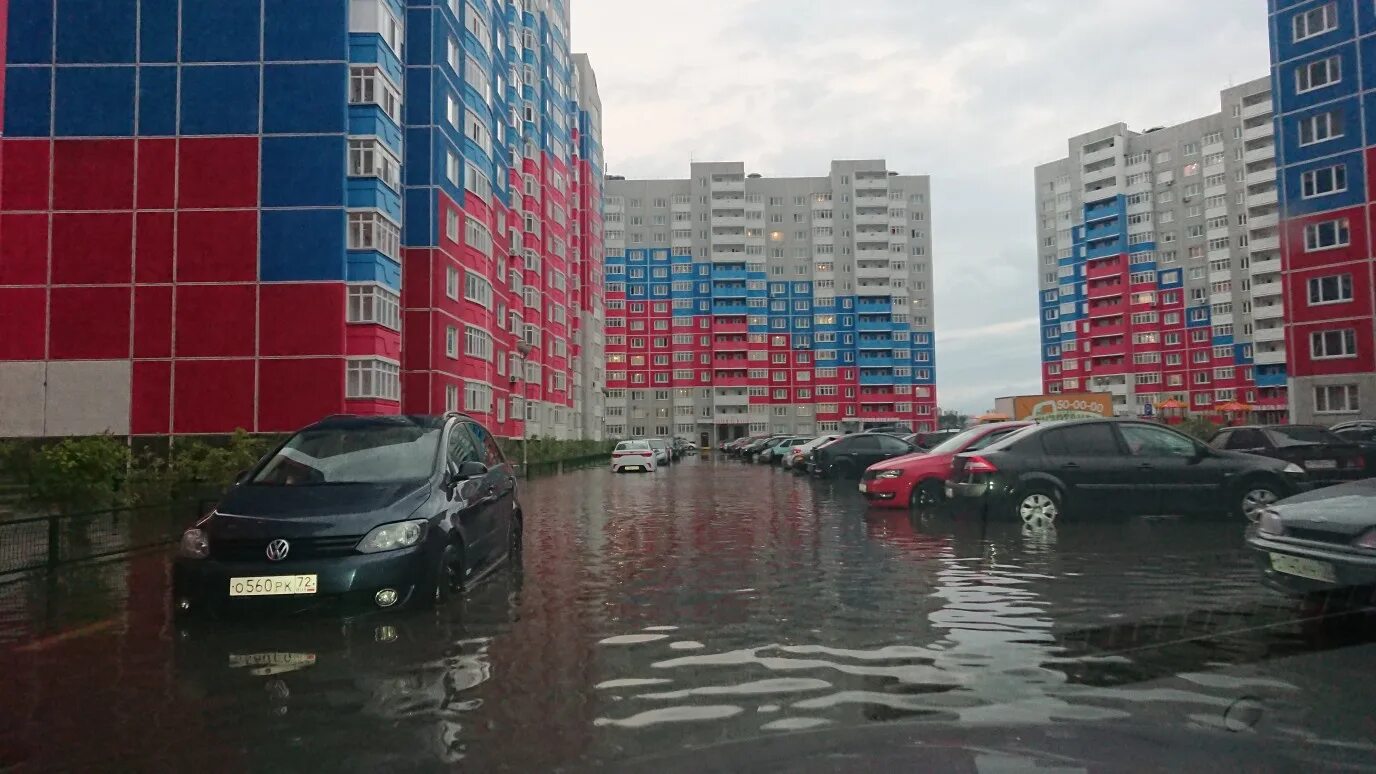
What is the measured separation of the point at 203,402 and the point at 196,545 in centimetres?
2904

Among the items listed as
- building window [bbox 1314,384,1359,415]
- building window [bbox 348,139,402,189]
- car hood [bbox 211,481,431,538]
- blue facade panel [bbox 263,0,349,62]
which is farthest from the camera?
building window [bbox 1314,384,1359,415]

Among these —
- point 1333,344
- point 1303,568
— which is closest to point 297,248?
point 1303,568

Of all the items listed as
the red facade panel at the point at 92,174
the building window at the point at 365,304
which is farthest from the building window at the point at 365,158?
the red facade panel at the point at 92,174

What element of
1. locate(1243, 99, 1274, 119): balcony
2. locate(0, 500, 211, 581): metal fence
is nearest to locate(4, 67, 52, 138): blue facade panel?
locate(0, 500, 211, 581): metal fence

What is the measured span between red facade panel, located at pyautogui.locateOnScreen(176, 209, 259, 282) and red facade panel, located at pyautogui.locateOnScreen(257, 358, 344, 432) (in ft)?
11.2

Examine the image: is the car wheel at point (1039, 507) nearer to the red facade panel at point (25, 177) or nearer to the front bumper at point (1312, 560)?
the front bumper at point (1312, 560)

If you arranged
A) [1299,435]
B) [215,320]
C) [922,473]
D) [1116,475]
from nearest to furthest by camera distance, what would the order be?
[1116,475]
[922,473]
[1299,435]
[215,320]

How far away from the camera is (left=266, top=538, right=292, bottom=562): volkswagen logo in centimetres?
663

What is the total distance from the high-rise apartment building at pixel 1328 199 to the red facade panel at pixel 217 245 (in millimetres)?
45974

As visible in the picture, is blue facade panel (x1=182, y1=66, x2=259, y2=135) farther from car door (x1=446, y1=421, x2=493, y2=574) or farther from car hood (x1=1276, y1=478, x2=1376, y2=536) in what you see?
car hood (x1=1276, y1=478, x2=1376, y2=536)

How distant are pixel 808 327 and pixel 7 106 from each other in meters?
93.5

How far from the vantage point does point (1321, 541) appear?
21.8 feet

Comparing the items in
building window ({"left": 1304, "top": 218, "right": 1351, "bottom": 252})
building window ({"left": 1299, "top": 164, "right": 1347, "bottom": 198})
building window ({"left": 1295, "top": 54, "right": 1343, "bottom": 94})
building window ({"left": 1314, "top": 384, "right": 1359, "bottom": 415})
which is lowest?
building window ({"left": 1314, "top": 384, "right": 1359, "bottom": 415})

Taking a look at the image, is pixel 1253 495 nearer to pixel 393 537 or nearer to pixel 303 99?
pixel 393 537
